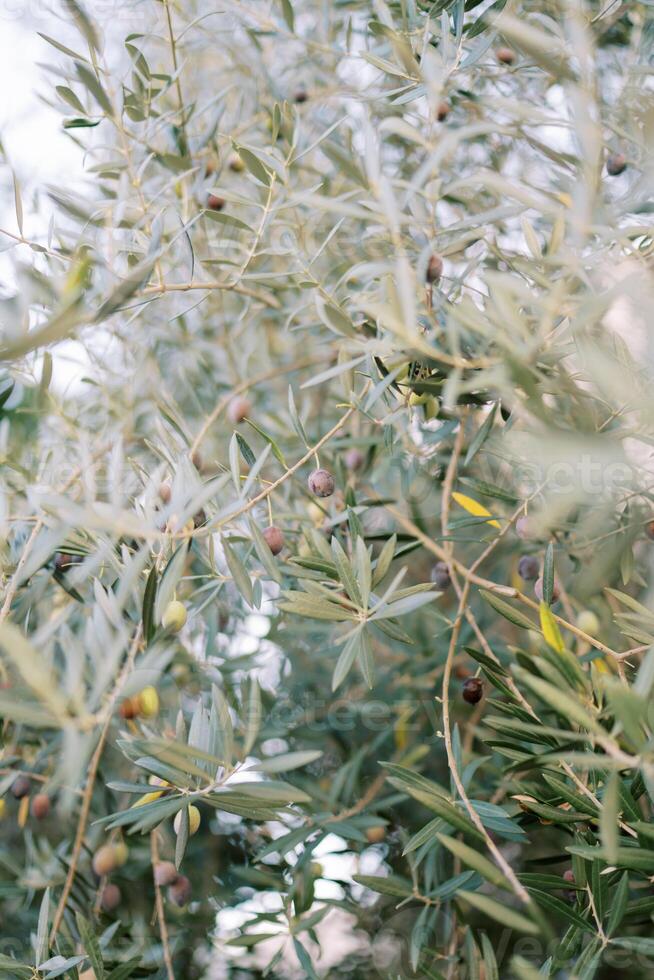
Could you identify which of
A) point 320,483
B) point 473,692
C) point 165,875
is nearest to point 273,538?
point 320,483

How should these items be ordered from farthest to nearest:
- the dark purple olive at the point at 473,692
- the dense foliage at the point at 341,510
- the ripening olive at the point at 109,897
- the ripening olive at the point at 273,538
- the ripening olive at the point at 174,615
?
the ripening olive at the point at 109,897, the dark purple olive at the point at 473,692, the ripening olive at the point at 273,538, the ripening olive at the point at 174,615, the dense foliage at the point at 341,510

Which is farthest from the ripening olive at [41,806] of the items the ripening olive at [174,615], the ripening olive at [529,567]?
the ripening olive at [529,567]

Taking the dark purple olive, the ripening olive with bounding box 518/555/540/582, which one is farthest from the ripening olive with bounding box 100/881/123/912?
the ripening olive with bounding box 518/555/540/582

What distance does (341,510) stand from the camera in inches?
41.4

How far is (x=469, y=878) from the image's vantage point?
2.81 ft

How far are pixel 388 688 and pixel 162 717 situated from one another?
0.44 meters

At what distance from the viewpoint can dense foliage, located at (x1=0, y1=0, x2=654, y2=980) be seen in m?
0.58

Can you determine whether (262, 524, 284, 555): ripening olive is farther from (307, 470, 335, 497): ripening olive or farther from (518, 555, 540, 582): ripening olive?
(518, 555, 540, 582): ripening olive

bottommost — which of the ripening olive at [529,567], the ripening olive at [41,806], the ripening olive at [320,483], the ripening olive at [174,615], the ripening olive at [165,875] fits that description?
the ripening olive at [165,875]

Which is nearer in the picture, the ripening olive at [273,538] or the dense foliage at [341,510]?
the dense foliage at [341,510]

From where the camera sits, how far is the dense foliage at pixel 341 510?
1.91 ft

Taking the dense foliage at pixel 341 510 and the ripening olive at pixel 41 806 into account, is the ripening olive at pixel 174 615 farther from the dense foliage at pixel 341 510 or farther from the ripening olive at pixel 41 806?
the ripening olive at pixel 41 806

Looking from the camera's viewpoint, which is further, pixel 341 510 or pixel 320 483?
pixel 341 510

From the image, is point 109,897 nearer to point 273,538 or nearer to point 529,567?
point 273,538
